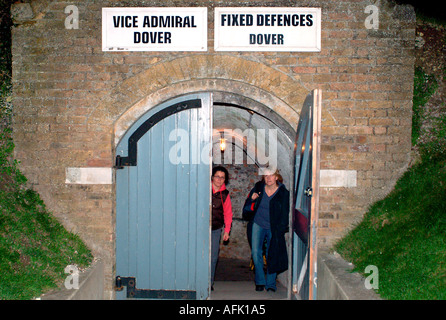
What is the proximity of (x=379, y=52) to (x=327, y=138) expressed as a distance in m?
1.22

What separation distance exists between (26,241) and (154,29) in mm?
2860

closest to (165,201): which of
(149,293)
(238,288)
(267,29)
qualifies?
(149,293)

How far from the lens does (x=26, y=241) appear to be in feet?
13.7

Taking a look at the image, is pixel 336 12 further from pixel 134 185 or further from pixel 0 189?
pixel 0 189

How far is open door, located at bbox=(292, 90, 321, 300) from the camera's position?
365 cm

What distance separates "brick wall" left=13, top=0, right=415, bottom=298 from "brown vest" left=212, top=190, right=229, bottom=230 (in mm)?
1509

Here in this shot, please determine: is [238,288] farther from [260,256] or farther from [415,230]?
[415,230]

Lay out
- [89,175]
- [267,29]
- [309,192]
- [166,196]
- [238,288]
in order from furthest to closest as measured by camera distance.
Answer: [238,288] < [166,196] < [89,175] < [267,29] < [309,192]

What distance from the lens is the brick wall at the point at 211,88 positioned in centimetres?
466

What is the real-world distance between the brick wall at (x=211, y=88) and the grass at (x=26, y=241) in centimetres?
25

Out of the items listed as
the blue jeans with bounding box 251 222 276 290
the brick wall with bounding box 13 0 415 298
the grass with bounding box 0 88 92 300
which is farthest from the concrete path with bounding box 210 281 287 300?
the grass with bounding box 0 88 92 300

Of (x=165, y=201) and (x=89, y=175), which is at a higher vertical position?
(x=89, y=175)

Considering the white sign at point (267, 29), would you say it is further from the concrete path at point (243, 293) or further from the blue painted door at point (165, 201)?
the concrete path at point (243, 293)

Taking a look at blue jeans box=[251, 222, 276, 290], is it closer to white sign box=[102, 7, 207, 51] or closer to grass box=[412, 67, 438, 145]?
grass box=[412, 67, 438, 145]
